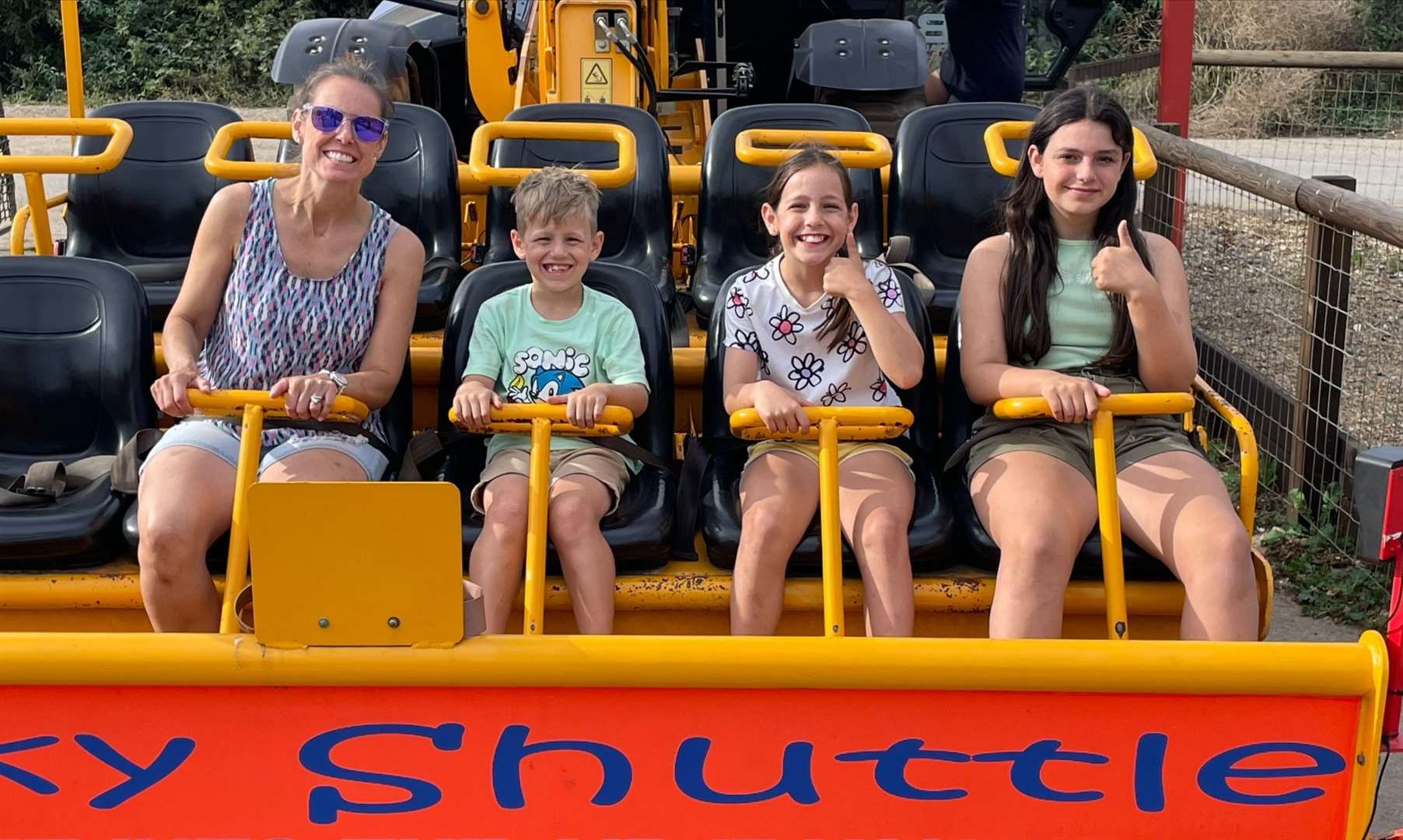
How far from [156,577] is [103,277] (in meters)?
0.88

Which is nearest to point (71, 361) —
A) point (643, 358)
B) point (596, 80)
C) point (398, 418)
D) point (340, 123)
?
point (398, 418)

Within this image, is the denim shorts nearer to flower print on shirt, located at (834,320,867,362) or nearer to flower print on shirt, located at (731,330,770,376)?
flower print on shirt, located at (731,330,770,376)

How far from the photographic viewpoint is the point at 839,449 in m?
3.25

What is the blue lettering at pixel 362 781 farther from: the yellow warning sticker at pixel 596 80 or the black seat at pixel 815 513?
the yellow warning sticker at pixel 596 80

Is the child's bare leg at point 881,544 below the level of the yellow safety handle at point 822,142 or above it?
below

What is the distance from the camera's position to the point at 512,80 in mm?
6270

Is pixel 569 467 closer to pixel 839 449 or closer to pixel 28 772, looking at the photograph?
pixel 839 449

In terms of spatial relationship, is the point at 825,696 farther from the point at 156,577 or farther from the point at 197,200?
the point at 197,200

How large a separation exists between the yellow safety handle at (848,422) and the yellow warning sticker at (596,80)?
280cm

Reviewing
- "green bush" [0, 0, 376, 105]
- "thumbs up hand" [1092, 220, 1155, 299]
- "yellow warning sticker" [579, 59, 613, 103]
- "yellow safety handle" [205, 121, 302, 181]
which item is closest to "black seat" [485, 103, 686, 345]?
"yellow safety handle" [205, 121, 302, 181]

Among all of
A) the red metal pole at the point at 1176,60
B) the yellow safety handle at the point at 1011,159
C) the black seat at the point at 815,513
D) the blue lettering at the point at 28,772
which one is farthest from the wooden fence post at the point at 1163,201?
the blue lettering at the point at 28,772

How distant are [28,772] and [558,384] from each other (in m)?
1.28

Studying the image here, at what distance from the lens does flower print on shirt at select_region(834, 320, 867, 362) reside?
10.7 ft

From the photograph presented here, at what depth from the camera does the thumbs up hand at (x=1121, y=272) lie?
2979 mm
